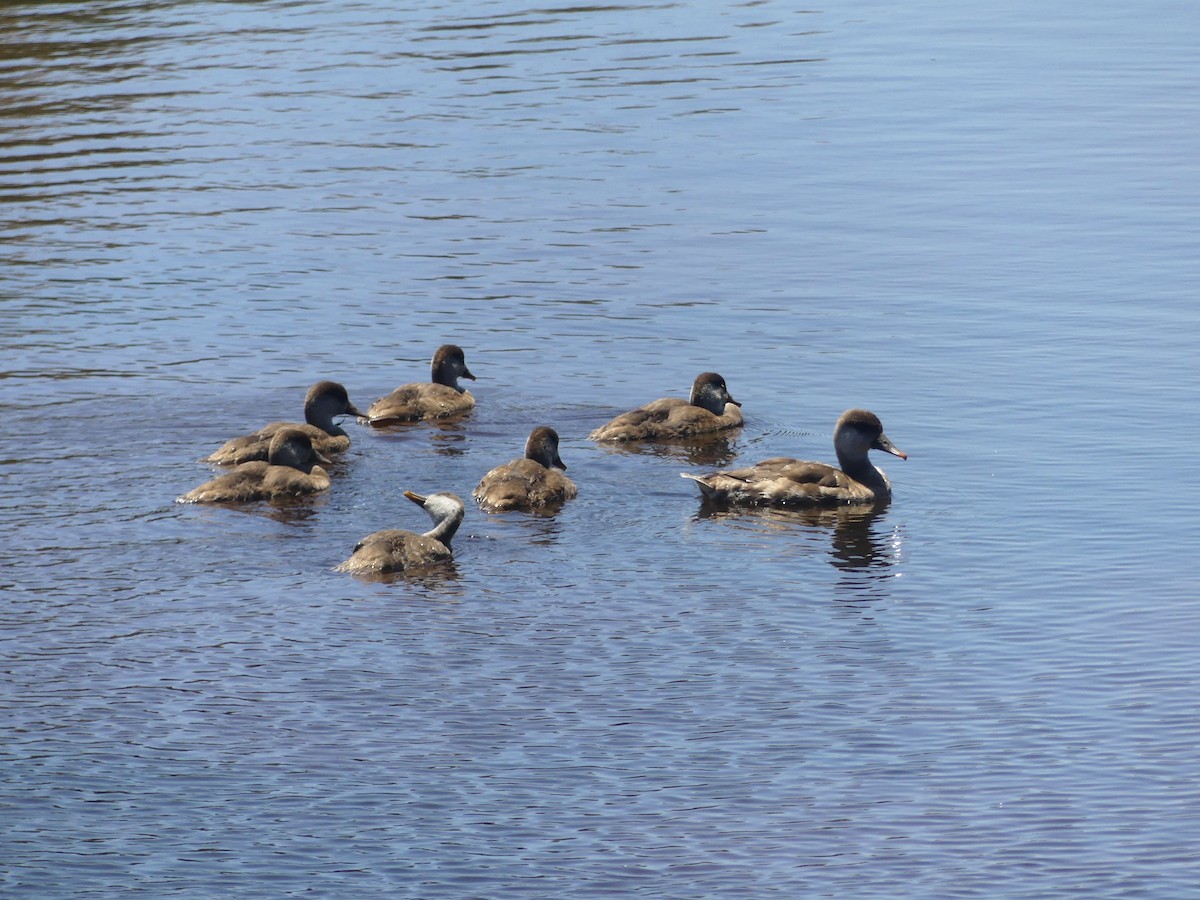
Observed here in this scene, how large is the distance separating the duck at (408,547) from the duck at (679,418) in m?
2.98

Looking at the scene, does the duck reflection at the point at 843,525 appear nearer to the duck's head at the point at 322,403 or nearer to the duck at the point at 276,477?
the duck at the point at 276,477

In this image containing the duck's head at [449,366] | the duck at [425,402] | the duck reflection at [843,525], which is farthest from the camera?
the duck's head at [449,366]

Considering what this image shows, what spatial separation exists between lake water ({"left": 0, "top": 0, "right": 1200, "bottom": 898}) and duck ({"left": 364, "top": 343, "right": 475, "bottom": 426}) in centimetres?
18

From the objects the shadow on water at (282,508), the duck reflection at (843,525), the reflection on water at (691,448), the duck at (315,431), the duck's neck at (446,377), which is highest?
the duck's neck at (446,377)

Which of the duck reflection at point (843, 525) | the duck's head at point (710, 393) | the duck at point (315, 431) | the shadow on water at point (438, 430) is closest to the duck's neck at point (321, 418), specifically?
the duck at point (315, 431)

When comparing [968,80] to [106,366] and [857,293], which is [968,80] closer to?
[857,293]

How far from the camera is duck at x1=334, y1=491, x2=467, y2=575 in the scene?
1384cm

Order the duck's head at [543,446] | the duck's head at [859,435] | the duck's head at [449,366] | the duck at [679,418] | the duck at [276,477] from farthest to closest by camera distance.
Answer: the duck's head at [449,366] < the duck at [679,418] < the duck's head at [859,435] < the duck's head at [543,446] < the duck at [276,477]

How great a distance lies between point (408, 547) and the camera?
13930 mm

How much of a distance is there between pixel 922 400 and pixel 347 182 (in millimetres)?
12494

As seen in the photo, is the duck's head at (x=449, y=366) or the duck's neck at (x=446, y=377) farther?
the duck's neck at (x=446, y=377)

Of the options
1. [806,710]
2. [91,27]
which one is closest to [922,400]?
[806,710]

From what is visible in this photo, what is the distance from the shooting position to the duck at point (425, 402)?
58.9 ft

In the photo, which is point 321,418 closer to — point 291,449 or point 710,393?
point 291,449
